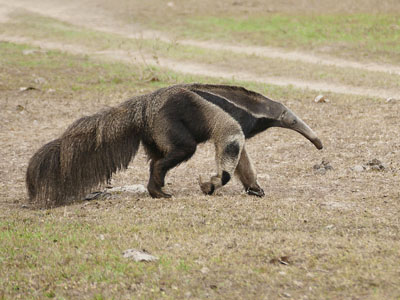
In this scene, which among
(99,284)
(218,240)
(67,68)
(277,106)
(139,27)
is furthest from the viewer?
(139,27)

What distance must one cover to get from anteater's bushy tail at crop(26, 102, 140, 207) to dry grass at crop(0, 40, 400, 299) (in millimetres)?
236

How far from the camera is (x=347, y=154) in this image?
865cm

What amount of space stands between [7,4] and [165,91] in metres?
26.0

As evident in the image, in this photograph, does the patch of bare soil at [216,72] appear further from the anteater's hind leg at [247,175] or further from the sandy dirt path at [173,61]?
the anteater's hind leg at [247,175]

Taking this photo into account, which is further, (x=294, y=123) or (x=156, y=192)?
(x=294, y=123)

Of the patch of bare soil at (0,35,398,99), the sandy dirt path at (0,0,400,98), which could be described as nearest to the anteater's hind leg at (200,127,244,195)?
the patch of bare soil at (0,35,398,99)

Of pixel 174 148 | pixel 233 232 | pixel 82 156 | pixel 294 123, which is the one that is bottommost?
pixel 233 232

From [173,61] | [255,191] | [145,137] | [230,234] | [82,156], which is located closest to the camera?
[230,234]

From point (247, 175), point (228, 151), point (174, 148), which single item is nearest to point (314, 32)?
point (247, 175)

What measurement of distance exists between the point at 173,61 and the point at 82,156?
11.3m

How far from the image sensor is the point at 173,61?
17125 millimetres

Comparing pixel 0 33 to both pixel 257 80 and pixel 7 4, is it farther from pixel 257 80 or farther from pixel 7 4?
pixel 257 80

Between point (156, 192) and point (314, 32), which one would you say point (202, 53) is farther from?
point (156, 192)

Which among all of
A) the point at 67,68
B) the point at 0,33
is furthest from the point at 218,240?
the point at 0,33
